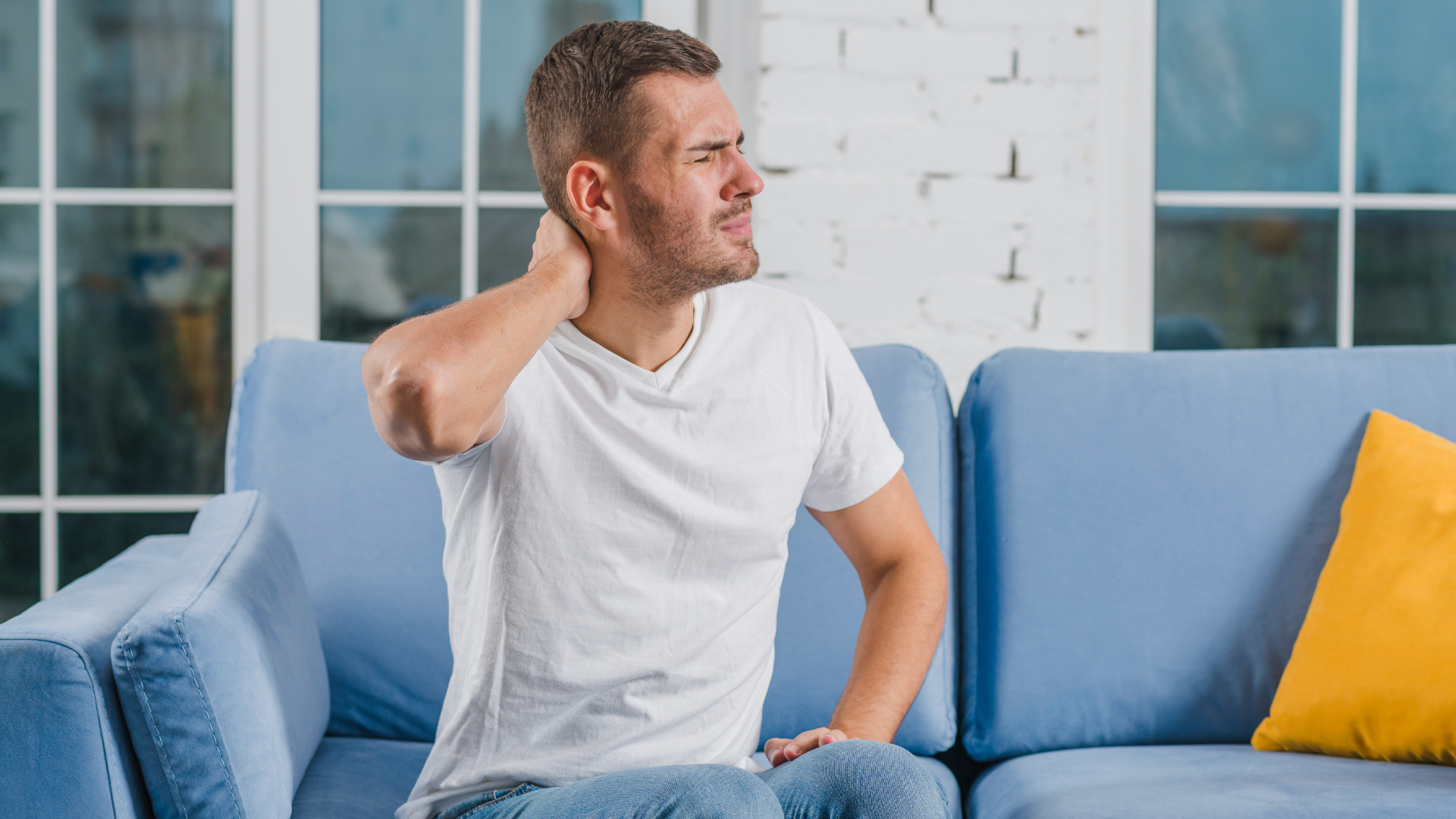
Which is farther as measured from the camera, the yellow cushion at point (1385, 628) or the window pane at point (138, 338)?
the window pane at point (138, 338)

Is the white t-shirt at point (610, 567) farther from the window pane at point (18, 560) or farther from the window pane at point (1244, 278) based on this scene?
the window pane at point (18, 560)

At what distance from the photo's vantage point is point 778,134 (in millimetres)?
1911

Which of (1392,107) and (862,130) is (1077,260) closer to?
(862,130)

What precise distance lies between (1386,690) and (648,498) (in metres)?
0.92

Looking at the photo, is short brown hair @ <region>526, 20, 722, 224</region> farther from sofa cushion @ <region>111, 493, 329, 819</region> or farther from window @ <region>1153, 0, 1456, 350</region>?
window @ <region>1153, 0, 1456, 350</region>

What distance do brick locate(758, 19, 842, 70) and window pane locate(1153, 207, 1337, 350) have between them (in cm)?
78

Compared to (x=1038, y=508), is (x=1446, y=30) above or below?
above

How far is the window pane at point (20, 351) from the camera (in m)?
2.01

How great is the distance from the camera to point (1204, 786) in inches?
45.0

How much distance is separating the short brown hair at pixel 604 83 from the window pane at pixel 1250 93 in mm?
1332

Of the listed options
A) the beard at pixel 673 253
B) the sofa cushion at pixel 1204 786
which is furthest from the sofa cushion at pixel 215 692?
the sofa cushion at pixel 1204 786

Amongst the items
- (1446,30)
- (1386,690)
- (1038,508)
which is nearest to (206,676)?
(1038,508)

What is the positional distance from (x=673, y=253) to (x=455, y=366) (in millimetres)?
297

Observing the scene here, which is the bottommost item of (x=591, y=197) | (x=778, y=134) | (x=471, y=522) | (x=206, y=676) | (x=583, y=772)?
(x=583, y=772)
